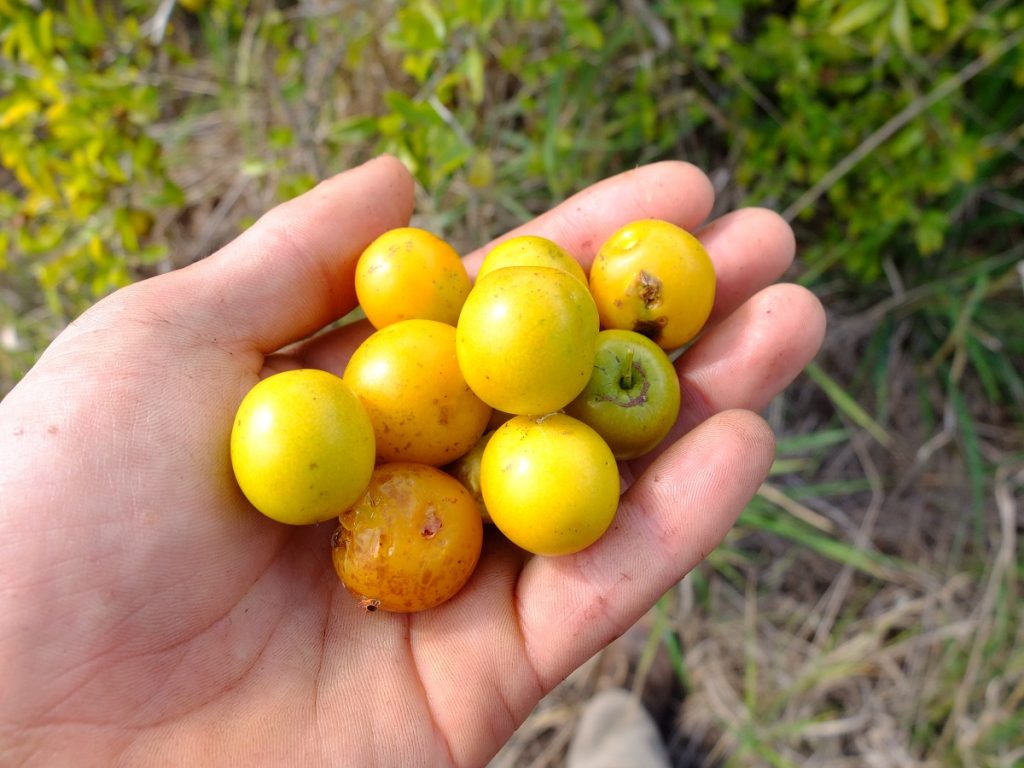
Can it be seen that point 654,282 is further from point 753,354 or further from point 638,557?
point 638,557

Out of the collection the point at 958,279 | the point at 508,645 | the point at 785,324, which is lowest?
the point at 958,279

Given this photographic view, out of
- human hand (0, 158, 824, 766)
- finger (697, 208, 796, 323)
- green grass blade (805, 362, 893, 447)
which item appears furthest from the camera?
green grass blade (805, 362, 893, 447)

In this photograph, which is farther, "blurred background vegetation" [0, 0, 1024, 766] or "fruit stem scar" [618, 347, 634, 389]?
"blurred background vegetation" [0, 0, 1024, 766]

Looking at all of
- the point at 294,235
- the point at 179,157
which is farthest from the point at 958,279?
the point at 179,157

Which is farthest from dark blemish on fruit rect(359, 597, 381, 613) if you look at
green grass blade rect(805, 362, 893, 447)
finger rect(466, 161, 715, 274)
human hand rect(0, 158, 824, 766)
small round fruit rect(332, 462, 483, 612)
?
green grass blade rect(805, 362, 893, 447)

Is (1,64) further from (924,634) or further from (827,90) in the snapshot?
(924,634)

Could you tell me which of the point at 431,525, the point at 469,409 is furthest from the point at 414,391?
the point at 431,525

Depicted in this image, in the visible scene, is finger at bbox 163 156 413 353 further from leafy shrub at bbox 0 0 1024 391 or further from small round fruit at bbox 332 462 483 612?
small round fruit at bbox 332 462 483 612

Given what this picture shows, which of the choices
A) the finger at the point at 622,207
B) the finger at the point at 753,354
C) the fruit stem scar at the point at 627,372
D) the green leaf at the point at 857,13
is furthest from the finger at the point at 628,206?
the fruit stem scar at the point at 627,372
